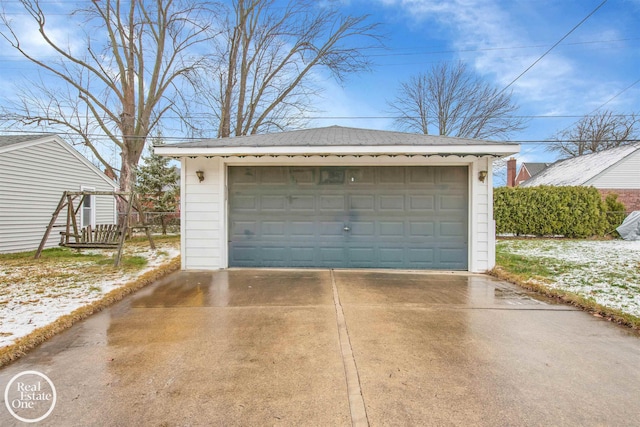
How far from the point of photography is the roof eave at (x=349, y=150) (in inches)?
213

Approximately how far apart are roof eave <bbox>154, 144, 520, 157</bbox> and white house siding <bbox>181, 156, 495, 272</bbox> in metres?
0.36

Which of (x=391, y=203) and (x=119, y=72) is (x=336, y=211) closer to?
(x=391, y=203)

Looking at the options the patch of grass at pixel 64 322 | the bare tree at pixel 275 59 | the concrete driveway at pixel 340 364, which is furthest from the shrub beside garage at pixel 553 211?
the patch of grass at pixel 64 322

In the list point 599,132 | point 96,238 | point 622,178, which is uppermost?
point 599,132

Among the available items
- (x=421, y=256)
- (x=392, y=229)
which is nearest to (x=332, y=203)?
(x=392, y=229)

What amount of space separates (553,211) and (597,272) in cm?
698

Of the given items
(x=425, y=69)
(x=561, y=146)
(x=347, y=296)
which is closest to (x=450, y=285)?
(x=347, y=296)

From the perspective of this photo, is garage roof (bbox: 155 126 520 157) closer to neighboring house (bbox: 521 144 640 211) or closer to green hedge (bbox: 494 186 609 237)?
green hedge (bbox: 494 186 609 237)

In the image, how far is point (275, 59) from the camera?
16.6 meters

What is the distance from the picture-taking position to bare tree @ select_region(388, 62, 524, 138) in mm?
17953

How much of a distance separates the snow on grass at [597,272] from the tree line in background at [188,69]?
12.1m

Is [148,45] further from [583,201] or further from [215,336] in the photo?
[583,201]

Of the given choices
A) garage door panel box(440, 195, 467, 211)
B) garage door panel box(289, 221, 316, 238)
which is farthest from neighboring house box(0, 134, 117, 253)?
garage door panel box(440, 195, 467, 211)

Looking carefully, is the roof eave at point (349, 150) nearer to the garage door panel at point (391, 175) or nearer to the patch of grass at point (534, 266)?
the garage door panel at point (391, 175)
